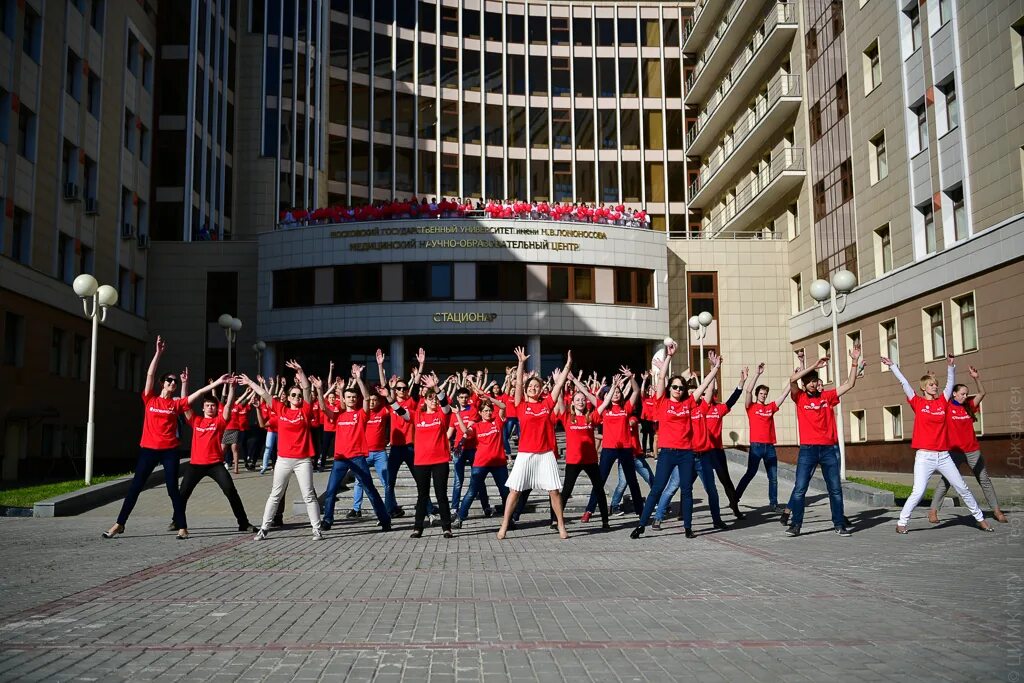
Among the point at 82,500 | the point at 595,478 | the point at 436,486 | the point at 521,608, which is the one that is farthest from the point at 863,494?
the point at 82,500

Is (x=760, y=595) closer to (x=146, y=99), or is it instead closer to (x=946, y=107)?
(x=946, y=107)

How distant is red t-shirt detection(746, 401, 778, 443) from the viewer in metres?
14.6

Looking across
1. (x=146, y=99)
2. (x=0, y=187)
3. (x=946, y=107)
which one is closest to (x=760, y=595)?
(x=946, y=107)

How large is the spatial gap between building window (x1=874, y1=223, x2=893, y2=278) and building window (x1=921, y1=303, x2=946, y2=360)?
3.58 m

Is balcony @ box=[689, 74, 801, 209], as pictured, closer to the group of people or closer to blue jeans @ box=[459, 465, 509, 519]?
the group of people

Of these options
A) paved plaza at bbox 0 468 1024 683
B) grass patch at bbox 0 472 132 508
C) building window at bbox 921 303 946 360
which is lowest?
paved plaza at bbox 0 468 1024 683

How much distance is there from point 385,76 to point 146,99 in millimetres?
15840

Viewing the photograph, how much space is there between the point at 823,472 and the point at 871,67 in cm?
2339

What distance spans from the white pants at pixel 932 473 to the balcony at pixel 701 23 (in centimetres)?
3725

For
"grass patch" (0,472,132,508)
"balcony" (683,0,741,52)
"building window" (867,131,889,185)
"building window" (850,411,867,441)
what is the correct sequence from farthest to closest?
"balcony" (683,0,741,52)
"building window" (850,411,867,441)
"building window" (867,131,889,185)
"grass patch" (0,472,132,508)

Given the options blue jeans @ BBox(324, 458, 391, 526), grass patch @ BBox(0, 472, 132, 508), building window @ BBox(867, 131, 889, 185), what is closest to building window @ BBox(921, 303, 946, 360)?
building window @ BBox(867, 131, 889, 185)

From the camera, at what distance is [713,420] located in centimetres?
1416

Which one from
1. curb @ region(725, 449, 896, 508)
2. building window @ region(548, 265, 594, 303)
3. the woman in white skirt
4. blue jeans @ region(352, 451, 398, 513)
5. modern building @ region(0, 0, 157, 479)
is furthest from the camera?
building window @ region(548, 265, 594, 303)

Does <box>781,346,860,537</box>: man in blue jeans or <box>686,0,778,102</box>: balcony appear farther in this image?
<box>686,0,778,102</box>: balcony
